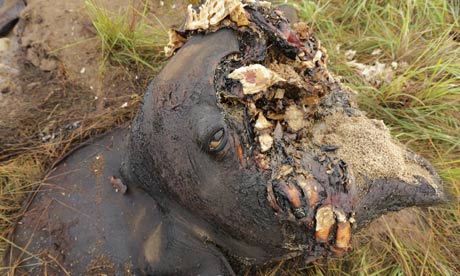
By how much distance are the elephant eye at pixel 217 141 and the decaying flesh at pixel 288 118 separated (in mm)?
62

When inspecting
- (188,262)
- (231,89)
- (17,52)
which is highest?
(231,89)

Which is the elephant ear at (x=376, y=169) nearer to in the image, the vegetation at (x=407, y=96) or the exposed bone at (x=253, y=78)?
the exposed bone at (x=253, y=78)

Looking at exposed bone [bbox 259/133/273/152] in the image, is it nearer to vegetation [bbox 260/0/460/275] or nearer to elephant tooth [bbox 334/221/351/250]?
elephant tooth [bbox 334/221/351/250]

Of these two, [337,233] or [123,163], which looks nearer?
[337,233]

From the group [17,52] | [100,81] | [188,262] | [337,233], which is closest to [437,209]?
[337,233]

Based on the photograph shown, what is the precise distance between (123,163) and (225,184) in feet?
1.83

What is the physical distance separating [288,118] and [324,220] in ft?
1.12

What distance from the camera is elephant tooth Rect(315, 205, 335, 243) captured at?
1.12 m

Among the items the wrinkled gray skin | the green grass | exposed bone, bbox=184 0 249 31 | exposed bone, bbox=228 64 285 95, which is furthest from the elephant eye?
the green grass

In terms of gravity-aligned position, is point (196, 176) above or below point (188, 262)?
above

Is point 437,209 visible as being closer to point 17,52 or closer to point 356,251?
point 356,251

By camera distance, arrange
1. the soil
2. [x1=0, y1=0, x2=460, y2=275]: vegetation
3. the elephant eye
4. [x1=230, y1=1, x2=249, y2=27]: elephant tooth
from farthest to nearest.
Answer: the soil → [x1=0, y1=0, x2=460, y2=275]: vegetation → [x1=230, y1=1, x2=249, y2=27]: elephant tooth → the elephant eye

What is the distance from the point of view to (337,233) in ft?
3.77

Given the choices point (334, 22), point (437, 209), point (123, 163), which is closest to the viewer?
point (123, 163)
